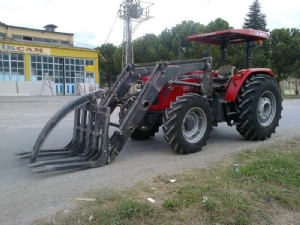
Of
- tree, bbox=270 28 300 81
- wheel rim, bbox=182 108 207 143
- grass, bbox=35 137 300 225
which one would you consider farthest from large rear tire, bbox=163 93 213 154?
tree, bbox=270 28 300 81

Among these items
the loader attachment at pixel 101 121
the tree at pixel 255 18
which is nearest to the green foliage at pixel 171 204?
the loader attachment at pixel 101 121

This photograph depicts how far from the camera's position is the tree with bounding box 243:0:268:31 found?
40094 mm

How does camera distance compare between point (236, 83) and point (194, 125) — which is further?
point (236, 83)

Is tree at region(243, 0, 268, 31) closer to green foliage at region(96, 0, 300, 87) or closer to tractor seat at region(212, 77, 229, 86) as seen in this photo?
green foliage at region(96, 0, 300, 87)

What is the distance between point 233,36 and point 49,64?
2884 cm

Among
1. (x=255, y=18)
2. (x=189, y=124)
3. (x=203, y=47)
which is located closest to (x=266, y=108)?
(x=189, y=124)

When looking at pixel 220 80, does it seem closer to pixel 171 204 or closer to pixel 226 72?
pixel 226 72

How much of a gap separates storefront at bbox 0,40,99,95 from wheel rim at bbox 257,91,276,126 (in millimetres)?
27082

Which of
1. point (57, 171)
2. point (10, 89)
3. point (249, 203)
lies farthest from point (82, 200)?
point (10, 89)

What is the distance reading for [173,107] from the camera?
5797 millimetres

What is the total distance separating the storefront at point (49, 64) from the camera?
30.6m

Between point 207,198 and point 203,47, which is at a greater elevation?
point 203,47

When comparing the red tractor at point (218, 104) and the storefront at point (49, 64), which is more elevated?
the storefront at point (49, 64)

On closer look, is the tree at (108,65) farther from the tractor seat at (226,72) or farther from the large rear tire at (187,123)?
the large rear tire at (187,123)
